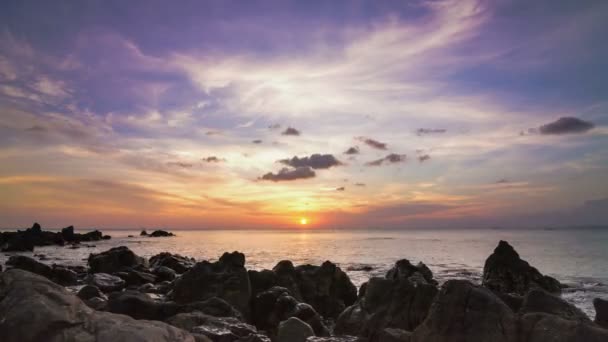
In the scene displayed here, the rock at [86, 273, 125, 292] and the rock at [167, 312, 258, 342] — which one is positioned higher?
the rock at [167, 312, 258, 342]

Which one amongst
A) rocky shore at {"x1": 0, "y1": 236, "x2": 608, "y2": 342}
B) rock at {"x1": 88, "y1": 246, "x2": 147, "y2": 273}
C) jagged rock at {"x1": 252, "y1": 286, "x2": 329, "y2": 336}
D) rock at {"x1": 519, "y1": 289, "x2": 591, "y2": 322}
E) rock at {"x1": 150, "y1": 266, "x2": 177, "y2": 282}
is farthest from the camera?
rock at {"x1": 88, "y1": 246, "x2": 147, "y2": 273}

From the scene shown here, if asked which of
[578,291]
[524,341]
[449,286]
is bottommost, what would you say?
[578,291]

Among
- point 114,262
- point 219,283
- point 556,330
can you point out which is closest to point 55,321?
point 556,330

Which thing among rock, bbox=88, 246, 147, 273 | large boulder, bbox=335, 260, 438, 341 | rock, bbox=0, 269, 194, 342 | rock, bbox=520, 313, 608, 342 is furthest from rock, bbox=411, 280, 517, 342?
rock, bbox=88, 246, 147, 273

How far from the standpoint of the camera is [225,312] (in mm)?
18594

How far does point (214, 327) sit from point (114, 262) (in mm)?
30563

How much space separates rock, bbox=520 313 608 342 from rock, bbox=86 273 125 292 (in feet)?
86.1

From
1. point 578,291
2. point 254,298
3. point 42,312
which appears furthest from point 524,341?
point 578,291

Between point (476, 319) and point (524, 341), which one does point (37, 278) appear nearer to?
point (476, 319)

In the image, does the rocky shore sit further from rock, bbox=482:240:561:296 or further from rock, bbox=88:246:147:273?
rock, bbox=88:246:147:273

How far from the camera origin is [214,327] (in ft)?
47.8

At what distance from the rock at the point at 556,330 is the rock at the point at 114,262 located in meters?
36.2

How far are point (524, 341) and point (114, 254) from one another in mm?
39057

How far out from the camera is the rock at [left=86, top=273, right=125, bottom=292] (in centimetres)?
2938
